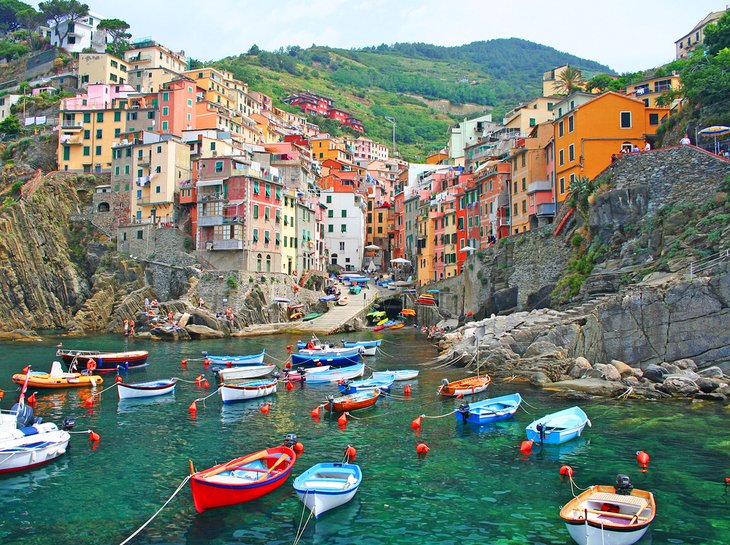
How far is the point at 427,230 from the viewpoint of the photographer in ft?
285

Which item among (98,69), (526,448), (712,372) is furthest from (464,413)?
(98,69)

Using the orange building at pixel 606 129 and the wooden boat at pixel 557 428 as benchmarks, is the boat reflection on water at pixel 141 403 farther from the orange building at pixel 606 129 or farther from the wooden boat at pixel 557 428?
the orange building at pixel 606 129

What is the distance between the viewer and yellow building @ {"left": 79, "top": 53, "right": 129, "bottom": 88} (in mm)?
108000

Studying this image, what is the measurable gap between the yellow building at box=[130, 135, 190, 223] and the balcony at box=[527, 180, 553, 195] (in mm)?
45959

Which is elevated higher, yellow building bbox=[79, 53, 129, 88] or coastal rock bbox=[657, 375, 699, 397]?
yellow building bbox=[79, 53, 129, 88]

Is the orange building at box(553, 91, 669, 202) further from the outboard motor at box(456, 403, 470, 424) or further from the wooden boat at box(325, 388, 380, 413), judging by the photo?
the outboard motor at box(456, 403, 470, 424)

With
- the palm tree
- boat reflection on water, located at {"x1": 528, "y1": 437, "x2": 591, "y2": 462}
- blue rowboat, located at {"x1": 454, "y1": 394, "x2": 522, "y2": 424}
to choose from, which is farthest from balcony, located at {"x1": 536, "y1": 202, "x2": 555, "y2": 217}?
boat reflection on water, located at {"x1": 528, "y1": 437, "x2": 591, "y2": 462}

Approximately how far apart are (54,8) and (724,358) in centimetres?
14973

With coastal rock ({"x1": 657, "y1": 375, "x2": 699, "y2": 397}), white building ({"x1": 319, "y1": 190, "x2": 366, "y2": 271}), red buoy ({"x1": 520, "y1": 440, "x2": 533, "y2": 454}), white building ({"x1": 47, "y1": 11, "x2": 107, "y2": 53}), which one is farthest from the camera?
white building ({"x1": 47, "y1": 11, "x2": 107, "y2": 53})


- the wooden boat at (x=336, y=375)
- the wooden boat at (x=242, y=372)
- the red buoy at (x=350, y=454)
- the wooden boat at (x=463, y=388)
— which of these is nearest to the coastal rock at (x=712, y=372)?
the wooden boat at (x=463, y=388)

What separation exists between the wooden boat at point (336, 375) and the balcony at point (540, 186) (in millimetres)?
28305

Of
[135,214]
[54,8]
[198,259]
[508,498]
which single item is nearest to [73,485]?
[508,498]

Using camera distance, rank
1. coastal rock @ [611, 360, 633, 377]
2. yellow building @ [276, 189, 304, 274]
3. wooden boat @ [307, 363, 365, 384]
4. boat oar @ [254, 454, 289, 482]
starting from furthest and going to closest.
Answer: yellow building @ [276, 189, 304, 274] → wooden boat @ [307, 363, 365, 384] → coastal rock @ [611, 360, 633, 377] → boat oar @ [254, 454, 289, 482]

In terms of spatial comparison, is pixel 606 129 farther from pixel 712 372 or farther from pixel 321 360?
pixel 321 360
